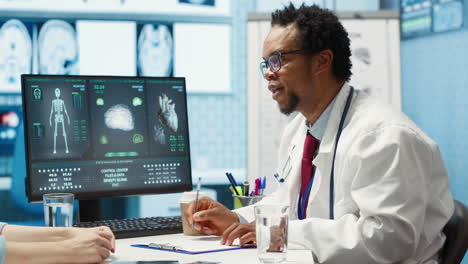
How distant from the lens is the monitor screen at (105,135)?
68.7 inches

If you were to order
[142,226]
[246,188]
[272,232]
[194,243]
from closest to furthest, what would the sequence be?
1. [272,232]
2. [194,243]
3. [142,226]
4. [246,188]

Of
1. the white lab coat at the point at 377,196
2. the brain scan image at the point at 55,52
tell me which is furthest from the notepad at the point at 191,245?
the brain scan image at the point at 55,52

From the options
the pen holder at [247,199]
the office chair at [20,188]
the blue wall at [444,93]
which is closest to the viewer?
the pen holder at [247,199]

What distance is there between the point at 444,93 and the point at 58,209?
8.28ft

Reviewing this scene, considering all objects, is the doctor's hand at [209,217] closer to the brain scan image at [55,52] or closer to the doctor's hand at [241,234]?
the doctor's hand at [241,234]

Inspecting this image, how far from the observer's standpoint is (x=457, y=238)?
1.51m

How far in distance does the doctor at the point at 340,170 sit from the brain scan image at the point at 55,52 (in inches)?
86.3

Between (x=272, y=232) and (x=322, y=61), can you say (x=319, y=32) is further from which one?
(x=272, y=232)

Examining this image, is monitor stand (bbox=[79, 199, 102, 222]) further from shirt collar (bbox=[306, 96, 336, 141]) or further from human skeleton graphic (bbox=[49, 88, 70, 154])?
shirt collar (bbox=[306, 96, 336, 141])

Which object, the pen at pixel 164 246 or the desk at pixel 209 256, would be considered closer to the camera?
the desk at pixel 209 256

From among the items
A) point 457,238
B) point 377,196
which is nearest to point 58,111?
point 377,196

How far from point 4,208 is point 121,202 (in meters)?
0.73

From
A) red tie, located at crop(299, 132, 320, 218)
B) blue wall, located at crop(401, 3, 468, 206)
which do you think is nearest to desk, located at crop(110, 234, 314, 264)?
red tie, located at crop(299, 132, 320, 218)

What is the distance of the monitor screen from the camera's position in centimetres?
175
